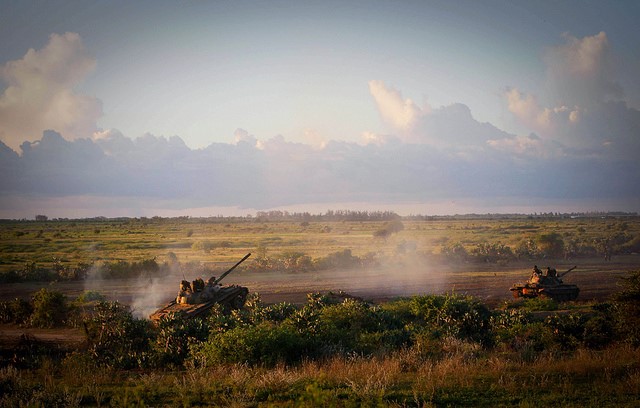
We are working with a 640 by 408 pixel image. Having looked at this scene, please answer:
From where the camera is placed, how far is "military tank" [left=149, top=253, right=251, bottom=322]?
17514 millimetres

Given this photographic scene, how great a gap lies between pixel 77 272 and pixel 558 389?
122 ft

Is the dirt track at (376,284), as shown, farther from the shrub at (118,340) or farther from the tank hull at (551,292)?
the shrub at (118,340)

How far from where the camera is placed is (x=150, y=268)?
40062mm

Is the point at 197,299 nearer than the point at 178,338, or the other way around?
the point at 178,338

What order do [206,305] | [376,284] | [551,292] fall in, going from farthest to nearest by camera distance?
[376,284] → [551,292] → [206,305]

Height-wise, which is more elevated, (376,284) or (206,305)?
(206,305)

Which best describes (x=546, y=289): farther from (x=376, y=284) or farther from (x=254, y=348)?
(x=254, y=348)

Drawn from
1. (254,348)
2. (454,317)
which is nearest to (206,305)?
(254,348)

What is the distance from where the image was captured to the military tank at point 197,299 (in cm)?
1751

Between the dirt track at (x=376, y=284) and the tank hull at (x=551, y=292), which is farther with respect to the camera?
the dirt track at (x=376, y=284)

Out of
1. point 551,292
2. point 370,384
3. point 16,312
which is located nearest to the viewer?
point 370,384

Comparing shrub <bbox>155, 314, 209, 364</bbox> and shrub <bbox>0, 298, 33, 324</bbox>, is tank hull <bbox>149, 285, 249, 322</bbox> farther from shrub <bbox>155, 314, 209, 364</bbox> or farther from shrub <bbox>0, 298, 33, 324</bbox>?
shrub <bbox>0, 298, 33, 324</bbox>

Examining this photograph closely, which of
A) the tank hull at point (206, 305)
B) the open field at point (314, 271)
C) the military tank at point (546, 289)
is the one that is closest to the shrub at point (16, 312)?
the open field at point (314, 271)

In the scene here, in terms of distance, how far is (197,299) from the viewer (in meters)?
19.0
